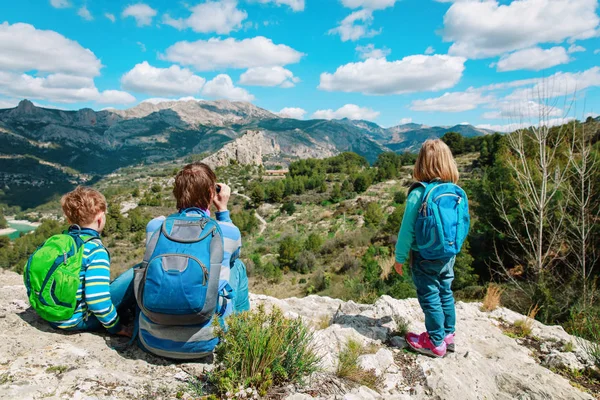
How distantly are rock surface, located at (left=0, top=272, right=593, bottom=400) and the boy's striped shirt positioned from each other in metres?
0.20

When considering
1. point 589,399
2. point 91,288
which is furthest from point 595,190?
point 91,288

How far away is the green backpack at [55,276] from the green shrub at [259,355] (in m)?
1.19

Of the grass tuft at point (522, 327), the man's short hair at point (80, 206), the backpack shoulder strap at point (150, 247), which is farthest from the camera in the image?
the grass tuft at point (522, 327)

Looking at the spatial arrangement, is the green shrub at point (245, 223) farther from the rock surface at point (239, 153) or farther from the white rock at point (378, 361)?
the rock surface at point (239, 153)

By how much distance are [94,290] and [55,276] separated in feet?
0.92

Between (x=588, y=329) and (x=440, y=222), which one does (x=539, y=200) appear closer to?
(x=588, y=329)

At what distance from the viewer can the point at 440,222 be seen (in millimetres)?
2502

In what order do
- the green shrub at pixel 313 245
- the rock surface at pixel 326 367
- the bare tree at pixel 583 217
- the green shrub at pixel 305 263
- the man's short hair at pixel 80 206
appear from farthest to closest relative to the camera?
the green shrub at pixel 313 245
the green shrub at pixel 305 263
the bare tree at pixel 583 217
the man's short hair at pixel 80 206
the rock surface at pixel 326 367

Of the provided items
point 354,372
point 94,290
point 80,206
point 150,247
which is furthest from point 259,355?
point 80,206

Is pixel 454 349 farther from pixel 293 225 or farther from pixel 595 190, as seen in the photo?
pixel 293 225

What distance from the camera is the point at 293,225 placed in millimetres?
35562

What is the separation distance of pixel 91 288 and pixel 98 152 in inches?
9160

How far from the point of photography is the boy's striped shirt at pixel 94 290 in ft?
7.68

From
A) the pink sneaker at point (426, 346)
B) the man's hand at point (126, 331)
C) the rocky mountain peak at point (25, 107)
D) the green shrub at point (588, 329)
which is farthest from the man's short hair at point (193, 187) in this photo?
the rocky mountain peak at point (25, 107)
